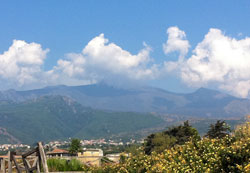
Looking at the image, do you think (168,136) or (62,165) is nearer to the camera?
(62,165)

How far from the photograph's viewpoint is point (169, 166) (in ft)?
50.9

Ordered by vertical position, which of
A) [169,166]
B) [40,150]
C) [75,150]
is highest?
[40,150]

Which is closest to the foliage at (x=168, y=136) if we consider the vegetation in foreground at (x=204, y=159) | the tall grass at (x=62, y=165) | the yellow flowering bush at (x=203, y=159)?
the tall grass at (x=62, y=165)

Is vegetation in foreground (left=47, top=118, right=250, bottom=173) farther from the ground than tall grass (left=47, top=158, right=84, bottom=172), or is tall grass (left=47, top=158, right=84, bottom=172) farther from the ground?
vegetation in foreground (left=47, top=118, right=250, bottom=173)

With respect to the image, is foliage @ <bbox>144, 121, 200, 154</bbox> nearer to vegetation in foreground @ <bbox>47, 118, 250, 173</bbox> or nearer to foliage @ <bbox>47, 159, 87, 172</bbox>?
foliage @ <bbox>47, 159, 87, 172</bbox>

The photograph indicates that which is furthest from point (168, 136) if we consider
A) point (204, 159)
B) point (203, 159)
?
point (204, 159)

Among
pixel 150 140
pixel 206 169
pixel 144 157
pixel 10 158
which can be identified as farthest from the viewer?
pixel 150 140

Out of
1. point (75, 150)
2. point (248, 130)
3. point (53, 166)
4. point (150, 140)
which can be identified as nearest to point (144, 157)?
point (248, 130)

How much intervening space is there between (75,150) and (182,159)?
61812mm

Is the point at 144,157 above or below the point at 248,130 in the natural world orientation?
below

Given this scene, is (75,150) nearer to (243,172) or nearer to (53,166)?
(53,166)

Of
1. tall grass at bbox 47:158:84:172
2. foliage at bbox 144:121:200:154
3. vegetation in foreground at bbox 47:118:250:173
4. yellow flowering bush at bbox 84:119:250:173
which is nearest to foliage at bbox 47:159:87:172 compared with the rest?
tall grass at bbox 47:158:84:172

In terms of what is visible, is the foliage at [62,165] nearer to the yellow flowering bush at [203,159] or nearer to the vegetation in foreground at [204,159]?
the vegetation in foreground at [204,159]

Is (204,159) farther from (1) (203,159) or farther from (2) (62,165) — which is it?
(2) (62,165)
